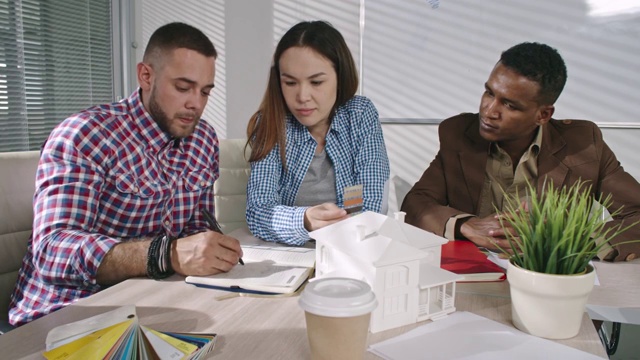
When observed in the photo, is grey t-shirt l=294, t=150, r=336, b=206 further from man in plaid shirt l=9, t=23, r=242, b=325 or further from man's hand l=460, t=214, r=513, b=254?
man's hand l=460, t=214, r=513, b=254

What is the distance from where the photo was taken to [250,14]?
3504 mm

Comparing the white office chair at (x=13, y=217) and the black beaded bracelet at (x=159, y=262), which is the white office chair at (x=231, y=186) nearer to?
the white office chair at (x=13, y=217)

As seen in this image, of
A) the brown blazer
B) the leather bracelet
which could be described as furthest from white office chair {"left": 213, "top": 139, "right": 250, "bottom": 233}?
the leather bracelet

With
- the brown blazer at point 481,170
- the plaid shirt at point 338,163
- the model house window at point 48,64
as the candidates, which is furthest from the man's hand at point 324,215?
the model house window at point 48,64

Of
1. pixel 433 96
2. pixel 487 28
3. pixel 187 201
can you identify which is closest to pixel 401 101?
pixel 433 96

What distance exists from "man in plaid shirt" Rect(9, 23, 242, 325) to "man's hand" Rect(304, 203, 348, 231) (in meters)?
0.29

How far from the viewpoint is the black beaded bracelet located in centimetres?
110

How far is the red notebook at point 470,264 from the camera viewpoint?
1.09 metres

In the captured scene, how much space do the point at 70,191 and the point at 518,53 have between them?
1.57 m

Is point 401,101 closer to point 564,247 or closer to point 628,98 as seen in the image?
point 628,98

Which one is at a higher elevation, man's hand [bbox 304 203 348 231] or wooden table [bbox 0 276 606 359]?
man's hand [bbox 304 203 348 231]

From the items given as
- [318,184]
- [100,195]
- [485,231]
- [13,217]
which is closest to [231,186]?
[318,184]

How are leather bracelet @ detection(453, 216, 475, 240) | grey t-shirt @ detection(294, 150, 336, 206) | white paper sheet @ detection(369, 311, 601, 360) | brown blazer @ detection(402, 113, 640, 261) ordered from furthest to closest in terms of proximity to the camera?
grey t-shirt @ detection(294, 150, 336, 206), brown blazer @ detection(402, 113, 640, 261), leather bracelet @ detection(453, 216, 475, 240), white paper sheet @ detection(369, 311, 601, 360)

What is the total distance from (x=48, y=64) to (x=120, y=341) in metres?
2.68
